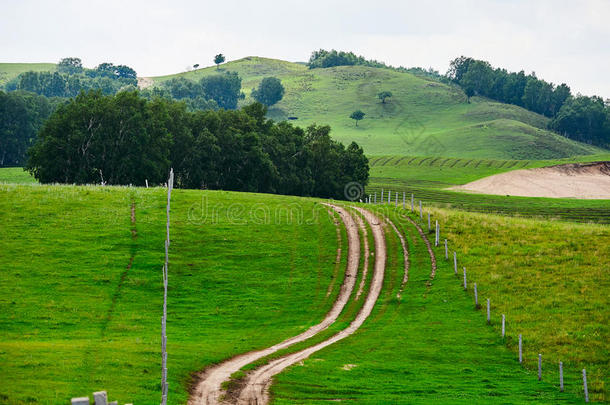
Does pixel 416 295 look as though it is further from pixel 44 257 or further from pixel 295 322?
pixel 44 257

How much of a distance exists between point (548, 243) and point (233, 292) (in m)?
30.2

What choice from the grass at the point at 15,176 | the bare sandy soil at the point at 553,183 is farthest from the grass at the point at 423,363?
the grass at the point at 15,176

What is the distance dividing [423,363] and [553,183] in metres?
133

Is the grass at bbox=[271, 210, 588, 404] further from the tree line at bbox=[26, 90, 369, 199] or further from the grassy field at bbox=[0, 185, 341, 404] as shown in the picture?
the tree line at bbox=[26, 90, 369, 199]

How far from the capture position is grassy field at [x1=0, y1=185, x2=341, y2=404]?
35.7 m

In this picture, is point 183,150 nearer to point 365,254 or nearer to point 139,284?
point 365,254

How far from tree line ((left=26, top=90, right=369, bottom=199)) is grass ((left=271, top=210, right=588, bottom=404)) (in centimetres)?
5411

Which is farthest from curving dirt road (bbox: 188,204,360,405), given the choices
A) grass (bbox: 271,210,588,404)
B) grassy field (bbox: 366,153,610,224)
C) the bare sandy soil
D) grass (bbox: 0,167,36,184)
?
grass (bbox: 0,167,36,184)

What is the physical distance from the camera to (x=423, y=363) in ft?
142

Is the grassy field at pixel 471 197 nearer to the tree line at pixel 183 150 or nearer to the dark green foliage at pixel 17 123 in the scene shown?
the tree line at pixel 183 150

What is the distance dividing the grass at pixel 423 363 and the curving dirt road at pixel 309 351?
0.67m

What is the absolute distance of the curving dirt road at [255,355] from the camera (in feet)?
113

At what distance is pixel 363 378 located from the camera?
39.3 meters

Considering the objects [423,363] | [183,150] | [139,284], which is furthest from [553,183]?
[423,363]
